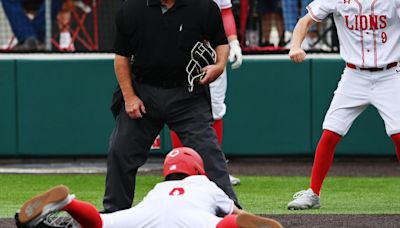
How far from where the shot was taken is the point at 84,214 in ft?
19.8

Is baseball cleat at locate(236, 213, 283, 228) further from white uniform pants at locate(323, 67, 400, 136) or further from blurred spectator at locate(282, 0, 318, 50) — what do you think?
blurred spectator at locate(282, 0, 318, 50)

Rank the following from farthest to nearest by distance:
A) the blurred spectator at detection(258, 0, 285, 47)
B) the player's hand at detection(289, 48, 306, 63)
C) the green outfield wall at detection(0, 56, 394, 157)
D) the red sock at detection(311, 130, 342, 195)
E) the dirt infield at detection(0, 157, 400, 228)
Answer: the blurred spectator at detection(258, 0, 285, 47) → the green outfield wall at detection(0, 56, 394, 157) → the dirt infield at detection(0, 157, 400, 228) → the red sock at detection(311, 130, 342, 195) → the player's hand at detection(289, 48, 306, 63)

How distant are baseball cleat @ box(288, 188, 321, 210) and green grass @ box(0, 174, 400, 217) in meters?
0.06

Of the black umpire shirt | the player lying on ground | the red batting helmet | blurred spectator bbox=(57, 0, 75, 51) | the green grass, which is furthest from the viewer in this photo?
blurred spectator bbox=(57, 0, 75, 51)

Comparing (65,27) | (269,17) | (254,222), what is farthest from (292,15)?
(254,222)

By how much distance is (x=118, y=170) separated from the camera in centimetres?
735

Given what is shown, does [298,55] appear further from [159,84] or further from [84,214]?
[84,214]

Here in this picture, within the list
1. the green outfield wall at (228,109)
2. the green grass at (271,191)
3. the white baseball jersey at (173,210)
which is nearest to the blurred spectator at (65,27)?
the green outfield wall at (228,109)

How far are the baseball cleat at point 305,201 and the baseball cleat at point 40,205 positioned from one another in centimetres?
307

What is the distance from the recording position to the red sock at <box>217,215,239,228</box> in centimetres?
590

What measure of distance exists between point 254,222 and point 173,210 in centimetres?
51

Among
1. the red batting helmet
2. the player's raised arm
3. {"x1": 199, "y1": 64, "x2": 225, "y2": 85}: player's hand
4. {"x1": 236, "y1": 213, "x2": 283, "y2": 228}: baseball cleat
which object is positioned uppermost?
the player's raised arm

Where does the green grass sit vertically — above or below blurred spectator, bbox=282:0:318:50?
below

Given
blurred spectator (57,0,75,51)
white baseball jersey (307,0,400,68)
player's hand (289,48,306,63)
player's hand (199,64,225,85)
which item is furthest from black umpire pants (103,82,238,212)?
blurred spectator (57,0,75,51)
